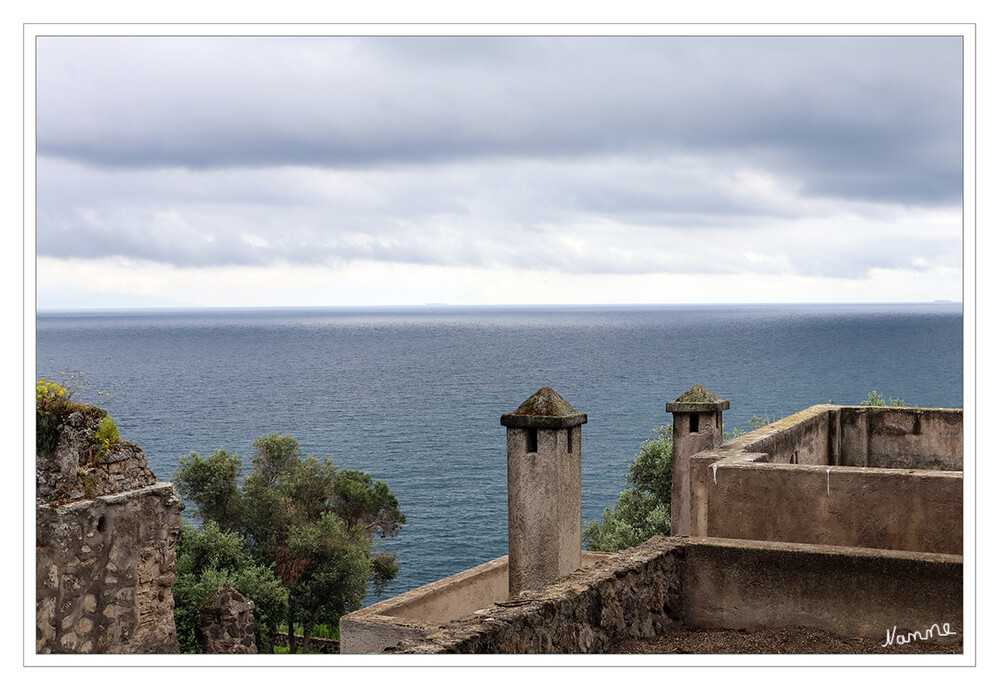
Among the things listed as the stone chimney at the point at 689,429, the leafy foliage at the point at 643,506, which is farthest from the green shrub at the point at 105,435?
the leafy foliage at the point at 643,506

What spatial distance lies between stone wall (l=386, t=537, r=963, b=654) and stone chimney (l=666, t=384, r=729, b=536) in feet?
12.3

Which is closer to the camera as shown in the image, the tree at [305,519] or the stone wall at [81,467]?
the stone wall at [81,467]

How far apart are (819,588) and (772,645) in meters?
0.60

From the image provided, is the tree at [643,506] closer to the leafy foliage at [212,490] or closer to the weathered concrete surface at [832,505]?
the leafy foliage at [212,490]

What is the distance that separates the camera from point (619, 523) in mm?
30156

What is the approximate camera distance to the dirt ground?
6309 millimetres

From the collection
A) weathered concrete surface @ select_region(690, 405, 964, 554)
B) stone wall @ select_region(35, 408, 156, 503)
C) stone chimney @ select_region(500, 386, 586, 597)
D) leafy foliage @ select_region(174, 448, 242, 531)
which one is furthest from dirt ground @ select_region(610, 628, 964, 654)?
leafy foliage @ select_region(174, 448, 242, 531)

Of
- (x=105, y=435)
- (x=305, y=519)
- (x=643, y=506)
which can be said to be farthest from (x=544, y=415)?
(x=305, y=519)

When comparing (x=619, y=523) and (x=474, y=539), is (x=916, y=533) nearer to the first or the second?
(x=619, y=523)

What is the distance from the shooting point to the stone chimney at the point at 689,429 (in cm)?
1102

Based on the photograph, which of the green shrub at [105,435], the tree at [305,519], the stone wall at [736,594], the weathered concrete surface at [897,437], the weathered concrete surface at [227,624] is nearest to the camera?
the stone wall at [736,594]

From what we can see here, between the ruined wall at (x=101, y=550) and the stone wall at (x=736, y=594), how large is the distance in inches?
177

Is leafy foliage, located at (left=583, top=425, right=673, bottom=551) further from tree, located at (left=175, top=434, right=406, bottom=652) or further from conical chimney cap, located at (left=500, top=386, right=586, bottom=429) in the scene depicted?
conical chimney cap, located at (left=500, top=386, right=586, bottom=429)
